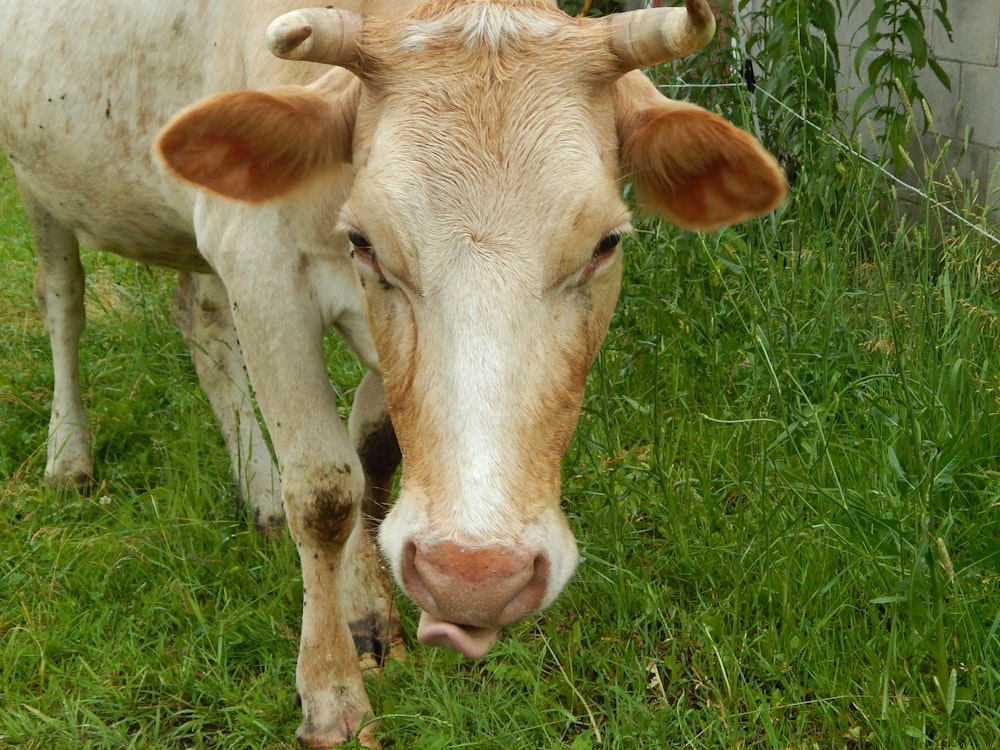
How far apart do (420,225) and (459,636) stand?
0.72 m

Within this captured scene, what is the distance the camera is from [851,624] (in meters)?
2.76

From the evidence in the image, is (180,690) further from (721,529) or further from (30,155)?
(30,155)

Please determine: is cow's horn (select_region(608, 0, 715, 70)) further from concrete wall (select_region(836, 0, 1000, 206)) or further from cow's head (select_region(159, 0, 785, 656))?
concrete wall (select_region(836, 0, 1000, 206))

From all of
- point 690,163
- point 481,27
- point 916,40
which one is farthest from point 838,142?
point 481,27

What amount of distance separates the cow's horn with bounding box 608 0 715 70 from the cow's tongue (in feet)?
3.56

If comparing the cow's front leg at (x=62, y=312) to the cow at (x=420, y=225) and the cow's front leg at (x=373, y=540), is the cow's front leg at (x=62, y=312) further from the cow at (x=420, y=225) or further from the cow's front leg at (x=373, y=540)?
the cow's front leg at (x=373, y=540)

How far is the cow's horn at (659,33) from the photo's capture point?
2.19m

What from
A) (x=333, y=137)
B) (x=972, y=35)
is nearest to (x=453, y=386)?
(x=333, y=137)

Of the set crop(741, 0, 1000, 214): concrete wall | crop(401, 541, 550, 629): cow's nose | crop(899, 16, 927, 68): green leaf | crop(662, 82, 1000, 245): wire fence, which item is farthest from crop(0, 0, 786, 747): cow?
crop(741, 0, 1000, 214): concrete wall

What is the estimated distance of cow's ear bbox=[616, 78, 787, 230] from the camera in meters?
2.42

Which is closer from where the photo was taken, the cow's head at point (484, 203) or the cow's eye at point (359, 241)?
the cow's head at point (484, 203)

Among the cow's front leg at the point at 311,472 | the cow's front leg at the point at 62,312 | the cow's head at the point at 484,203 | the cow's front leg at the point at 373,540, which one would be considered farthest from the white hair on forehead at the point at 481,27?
the cow's front leg at the point at 62,312

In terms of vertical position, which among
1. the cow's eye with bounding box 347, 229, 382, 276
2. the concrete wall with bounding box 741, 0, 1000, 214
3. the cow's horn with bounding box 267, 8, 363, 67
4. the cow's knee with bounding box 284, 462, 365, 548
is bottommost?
the cow's knee with bounding box 284, 462, 365, 548

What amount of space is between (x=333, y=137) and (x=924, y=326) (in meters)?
1.65
